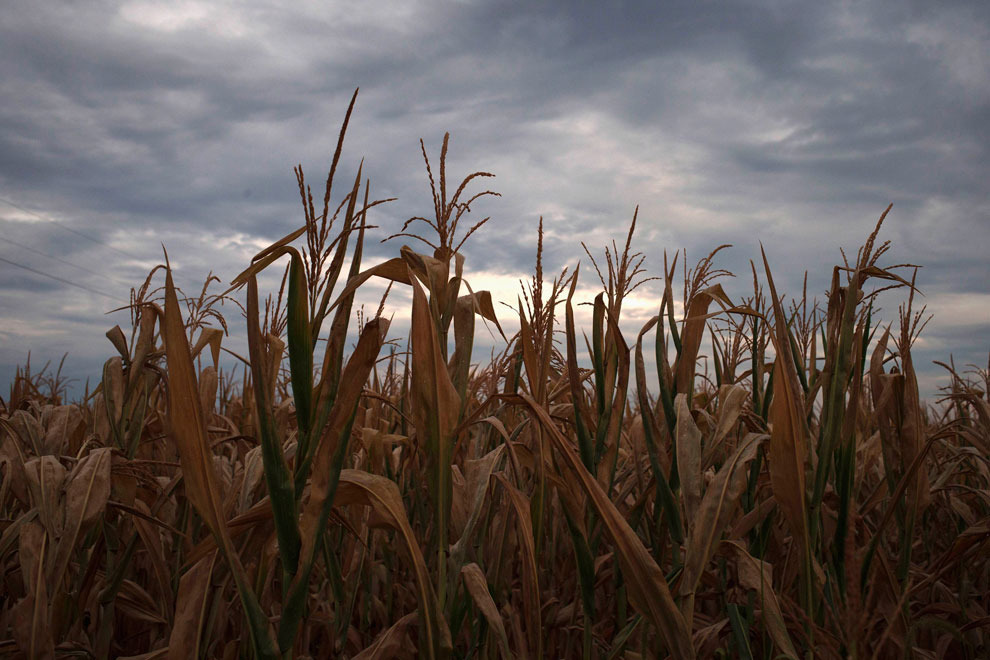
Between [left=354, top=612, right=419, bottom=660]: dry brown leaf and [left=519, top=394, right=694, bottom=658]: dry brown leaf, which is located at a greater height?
[left=519, top=394, right=694, bottom=658]: dry brown leaf

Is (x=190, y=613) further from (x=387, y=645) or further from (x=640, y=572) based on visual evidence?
(x=640, y=572)

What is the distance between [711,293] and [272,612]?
5.55 ft

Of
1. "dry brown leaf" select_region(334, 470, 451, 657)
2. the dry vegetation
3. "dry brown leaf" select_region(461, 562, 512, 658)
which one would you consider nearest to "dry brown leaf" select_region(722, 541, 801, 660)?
the dry vegetation

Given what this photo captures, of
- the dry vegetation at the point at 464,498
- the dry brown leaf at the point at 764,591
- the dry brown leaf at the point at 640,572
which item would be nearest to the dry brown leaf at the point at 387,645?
the dry vegetation at the point at 464,498

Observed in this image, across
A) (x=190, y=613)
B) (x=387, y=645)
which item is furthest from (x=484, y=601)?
(x=190, y=613)

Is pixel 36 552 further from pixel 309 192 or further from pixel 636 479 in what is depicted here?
pixel 636 479

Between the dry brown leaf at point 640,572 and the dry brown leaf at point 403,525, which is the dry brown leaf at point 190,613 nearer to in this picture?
the dry brown leaf at point 403,525

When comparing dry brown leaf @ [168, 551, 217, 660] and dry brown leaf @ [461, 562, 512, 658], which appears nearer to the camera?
dry brown leaf @ [168, 551, 217, 660]

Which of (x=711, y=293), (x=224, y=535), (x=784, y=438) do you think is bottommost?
(x=224, y=535)

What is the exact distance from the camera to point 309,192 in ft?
3.80

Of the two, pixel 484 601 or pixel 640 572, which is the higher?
pixel 640 572

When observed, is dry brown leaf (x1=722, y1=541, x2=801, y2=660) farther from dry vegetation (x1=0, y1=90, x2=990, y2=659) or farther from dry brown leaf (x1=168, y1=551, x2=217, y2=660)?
dry brown leaf (x1=168, y1=551, x2=217, y2=660)

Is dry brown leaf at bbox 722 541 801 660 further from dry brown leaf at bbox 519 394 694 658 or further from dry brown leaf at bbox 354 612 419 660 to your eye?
dry brown leaf at bbox 354 612 419 660

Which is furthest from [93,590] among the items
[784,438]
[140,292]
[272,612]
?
[784,438]
